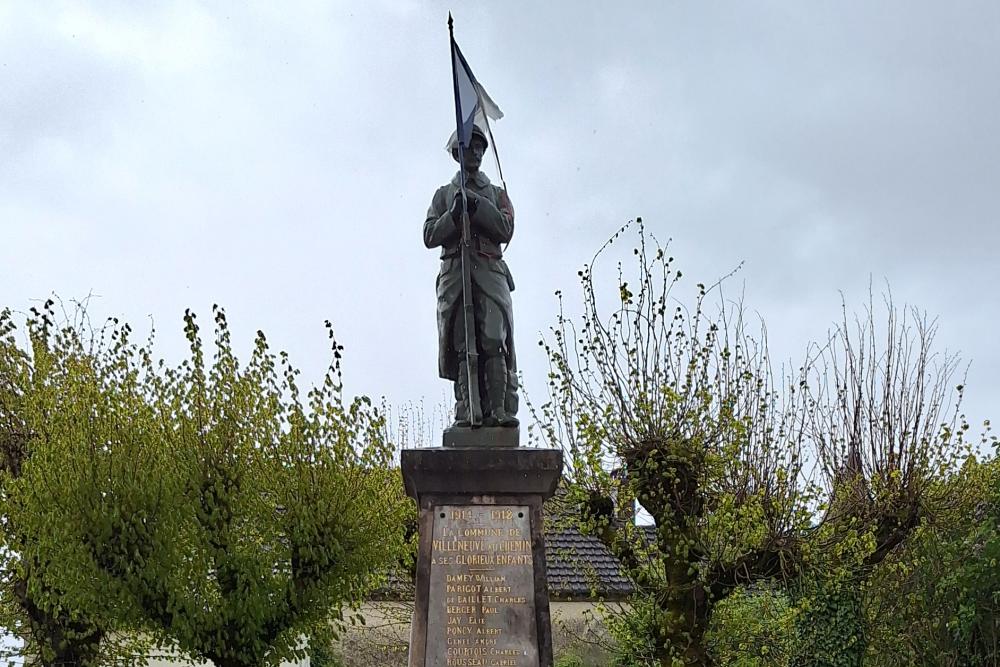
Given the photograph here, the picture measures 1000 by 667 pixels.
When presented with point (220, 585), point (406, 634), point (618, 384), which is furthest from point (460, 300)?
point (406, 634)

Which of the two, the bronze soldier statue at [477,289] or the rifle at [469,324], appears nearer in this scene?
the rifle at [469,324]

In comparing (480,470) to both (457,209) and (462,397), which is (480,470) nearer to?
(462,397)

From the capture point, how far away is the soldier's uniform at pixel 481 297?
8.26m

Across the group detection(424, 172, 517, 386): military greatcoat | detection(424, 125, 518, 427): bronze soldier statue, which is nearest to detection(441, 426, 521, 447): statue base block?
detection(424, 125, 518, 427): bronze soldier statue

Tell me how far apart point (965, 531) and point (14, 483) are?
12463mm

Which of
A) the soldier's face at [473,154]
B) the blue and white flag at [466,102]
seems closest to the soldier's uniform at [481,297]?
the soldier's face at [473,154]

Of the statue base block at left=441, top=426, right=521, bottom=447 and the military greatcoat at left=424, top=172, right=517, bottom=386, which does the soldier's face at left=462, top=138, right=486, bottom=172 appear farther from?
the statue base block at left=441, top=426, right=521, bottom=447

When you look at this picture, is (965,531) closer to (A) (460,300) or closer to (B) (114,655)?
(A) (460,300)

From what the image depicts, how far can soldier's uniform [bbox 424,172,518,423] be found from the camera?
8258 millimetres

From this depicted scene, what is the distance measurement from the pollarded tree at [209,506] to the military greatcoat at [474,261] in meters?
5.43

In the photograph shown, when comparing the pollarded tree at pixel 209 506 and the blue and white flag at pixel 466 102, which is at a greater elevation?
the blue and white flag at pixel 466 102

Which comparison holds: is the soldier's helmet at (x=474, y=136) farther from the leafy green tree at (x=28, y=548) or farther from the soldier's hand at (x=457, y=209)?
the leafy green tree at (x=28, y=548)

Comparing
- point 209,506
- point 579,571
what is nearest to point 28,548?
point 209,506

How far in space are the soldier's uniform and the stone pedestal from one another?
2.18ft
